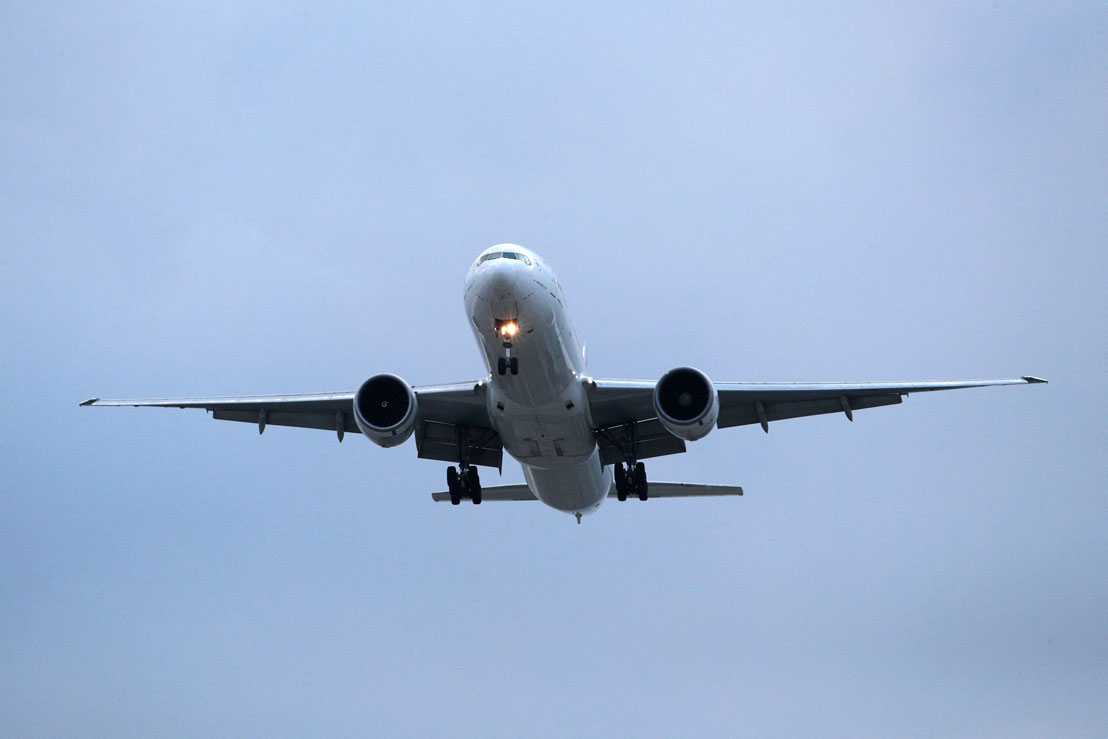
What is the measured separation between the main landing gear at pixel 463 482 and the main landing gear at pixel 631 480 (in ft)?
11.4

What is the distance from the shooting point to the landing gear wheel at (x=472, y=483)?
29031 mm

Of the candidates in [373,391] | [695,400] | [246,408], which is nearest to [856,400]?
[695,400]

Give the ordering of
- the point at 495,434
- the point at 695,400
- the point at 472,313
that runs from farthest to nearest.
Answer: the point at 495,434, the point at 695,400, the point at 472,313

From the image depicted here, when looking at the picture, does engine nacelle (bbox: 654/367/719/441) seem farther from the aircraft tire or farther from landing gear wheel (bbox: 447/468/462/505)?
landing gear wheel (bbox: 447/468/462/505)

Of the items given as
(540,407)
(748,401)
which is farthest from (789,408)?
(540,407)

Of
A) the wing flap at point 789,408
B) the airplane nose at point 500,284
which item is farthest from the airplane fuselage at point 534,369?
the wing flap at point 789,408

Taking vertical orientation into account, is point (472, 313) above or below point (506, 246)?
below

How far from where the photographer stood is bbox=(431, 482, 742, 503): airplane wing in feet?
100

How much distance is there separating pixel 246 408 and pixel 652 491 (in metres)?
10.5

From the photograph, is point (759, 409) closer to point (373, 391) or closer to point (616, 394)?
point (616, 394)

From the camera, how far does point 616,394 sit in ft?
86.1

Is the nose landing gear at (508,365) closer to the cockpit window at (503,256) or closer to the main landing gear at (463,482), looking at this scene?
the cockpit window at (503,256)

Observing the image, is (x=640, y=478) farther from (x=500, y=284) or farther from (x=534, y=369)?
(x=500, y=284)

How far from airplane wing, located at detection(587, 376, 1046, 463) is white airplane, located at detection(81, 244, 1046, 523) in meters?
0.03
